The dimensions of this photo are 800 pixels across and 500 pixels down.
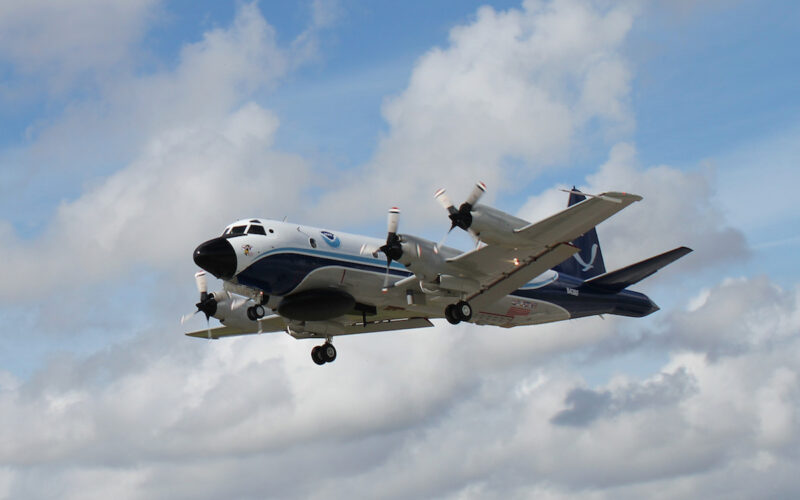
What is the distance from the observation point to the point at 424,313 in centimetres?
3597

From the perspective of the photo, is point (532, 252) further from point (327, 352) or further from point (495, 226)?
point (327, 352)

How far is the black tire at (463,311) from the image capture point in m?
33.2

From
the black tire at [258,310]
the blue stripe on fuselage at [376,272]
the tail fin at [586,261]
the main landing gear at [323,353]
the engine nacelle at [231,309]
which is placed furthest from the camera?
the tail fin at [586,261]

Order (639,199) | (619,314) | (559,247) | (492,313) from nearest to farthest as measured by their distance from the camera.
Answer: (639,199) < (559,247) < (492,313) < (619,314)

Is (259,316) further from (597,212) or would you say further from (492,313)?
(597,212)

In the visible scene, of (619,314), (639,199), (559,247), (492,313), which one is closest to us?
(639,199)

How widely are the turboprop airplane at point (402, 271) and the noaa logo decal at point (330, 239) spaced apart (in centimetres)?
5

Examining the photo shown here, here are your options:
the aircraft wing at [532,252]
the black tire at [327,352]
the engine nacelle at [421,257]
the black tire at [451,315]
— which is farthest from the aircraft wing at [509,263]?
the black tire at [327,352]

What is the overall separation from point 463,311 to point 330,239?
5496 millimetres

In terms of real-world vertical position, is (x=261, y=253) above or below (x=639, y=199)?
above

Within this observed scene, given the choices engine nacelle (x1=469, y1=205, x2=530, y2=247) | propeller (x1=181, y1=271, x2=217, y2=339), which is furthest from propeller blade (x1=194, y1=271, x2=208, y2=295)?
engine nacelle (x1=469, y1=205, x2=530, y2=247)

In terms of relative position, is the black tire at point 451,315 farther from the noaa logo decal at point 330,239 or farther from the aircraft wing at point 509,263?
the noaa logo decal at point 330,239

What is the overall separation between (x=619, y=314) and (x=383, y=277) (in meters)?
11.6

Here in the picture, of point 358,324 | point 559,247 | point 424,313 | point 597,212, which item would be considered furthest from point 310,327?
point 597,212
